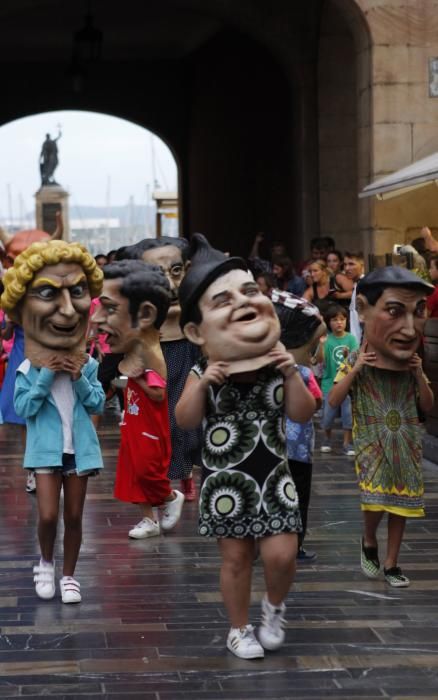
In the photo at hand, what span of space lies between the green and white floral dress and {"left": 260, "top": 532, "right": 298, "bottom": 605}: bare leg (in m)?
0.03

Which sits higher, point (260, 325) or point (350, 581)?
point (260, 325)

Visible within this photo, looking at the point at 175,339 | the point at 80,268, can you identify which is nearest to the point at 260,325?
the point at 80,268

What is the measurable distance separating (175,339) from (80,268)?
2184 millimetres

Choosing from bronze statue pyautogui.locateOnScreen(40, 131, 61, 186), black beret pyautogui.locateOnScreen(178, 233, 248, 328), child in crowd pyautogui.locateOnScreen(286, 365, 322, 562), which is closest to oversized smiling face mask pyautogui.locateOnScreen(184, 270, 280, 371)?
black beret pyautogui.locateOnScreen(178, 233, 248, 328)

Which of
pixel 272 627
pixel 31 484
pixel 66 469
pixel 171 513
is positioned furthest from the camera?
pixel 31 484

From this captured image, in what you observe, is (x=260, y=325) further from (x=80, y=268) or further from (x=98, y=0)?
(x=98, y=0)

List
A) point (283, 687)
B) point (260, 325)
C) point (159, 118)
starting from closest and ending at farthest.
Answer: point (283, 687)
point (260, 325)
point (159, 118)

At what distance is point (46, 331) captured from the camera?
5980 millimetres

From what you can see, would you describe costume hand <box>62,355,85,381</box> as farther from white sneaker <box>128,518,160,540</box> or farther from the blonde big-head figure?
white sneaker <box>128,518,160,540</box>

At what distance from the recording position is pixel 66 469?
6035mm

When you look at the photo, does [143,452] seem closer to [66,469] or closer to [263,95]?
[66,469]

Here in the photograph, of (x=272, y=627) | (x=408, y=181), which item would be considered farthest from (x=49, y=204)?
(x=272, y=627)

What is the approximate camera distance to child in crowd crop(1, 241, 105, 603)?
5.95m

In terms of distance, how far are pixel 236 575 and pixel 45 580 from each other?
1.32 meters
